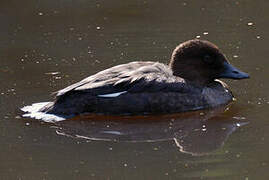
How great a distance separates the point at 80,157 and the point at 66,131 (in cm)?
108

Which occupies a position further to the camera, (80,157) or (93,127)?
(93,127)

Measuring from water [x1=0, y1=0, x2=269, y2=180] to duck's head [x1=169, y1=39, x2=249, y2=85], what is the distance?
0.42m

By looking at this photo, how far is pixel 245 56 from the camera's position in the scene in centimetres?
1173

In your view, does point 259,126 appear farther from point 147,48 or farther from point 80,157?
point 147,48

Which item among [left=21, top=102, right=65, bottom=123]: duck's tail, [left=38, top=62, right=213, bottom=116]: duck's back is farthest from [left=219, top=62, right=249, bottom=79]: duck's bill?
[left=21, top=102, right=65, bottom=123]: duck's tail

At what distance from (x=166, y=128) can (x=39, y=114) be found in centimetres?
160

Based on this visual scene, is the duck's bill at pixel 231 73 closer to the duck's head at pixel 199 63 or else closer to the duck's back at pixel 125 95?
the duck's head at pixel 199 63

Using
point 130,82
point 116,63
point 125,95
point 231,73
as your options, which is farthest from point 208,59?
point 116,63

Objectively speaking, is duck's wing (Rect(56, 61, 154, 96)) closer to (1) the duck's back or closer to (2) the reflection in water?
(1) the duck's back

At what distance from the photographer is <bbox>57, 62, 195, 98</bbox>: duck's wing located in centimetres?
988

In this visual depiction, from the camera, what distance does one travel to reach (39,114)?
32.5 ft

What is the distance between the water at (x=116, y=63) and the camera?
8.25 metres

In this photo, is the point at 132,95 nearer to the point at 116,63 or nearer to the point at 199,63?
the point at 199,63

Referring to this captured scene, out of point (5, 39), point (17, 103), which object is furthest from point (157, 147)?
point (5, 39)
